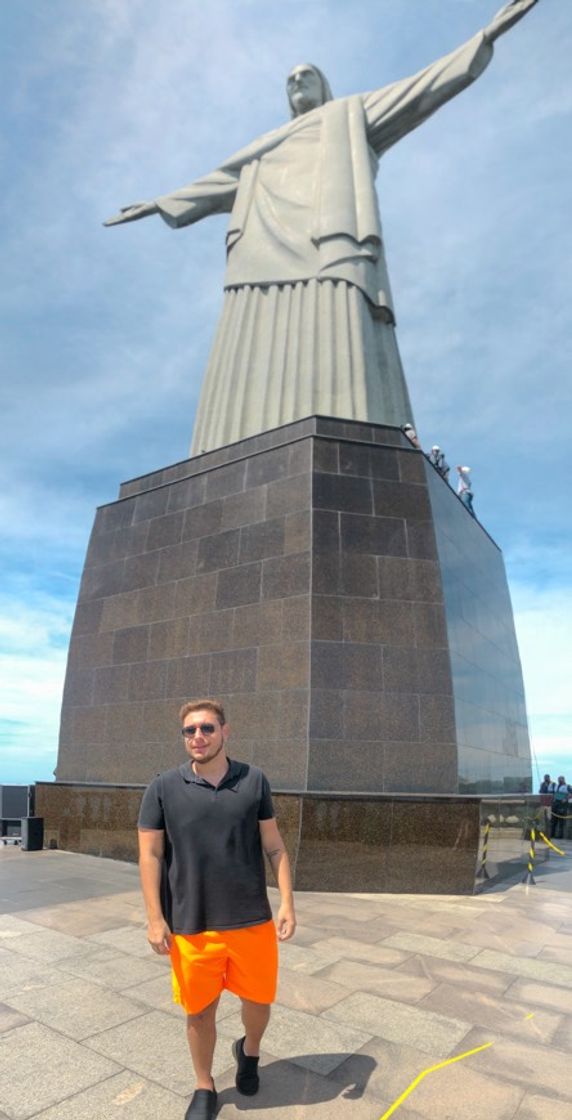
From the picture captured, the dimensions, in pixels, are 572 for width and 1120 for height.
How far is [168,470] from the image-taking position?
15.2 metres

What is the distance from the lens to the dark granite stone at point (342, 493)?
12242mm

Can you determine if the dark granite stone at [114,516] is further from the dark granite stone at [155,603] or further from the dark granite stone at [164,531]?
the dark granite stone at [155,603]

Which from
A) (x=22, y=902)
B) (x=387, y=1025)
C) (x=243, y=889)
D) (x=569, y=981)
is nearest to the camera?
(x=243, y=889)

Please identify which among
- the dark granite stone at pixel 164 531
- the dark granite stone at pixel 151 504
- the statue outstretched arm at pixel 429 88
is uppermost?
the statue outstretched arm at pixel 429 88

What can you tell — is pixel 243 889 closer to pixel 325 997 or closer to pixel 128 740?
pixel 325 997

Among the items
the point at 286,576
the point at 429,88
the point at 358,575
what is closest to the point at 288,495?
the point at 286,576

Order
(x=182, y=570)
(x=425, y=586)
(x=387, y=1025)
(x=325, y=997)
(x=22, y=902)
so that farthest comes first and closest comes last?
(x=182, y=570) < (x=425, y=586) < (x=22, y=902) < (x=325, y=997) < (x=387, y=1025)

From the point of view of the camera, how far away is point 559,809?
62.6 feet

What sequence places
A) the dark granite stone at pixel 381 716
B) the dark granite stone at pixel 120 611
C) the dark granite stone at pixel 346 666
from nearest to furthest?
the dark granite stone at pixel 381 716
the dark granite stone at pixel 346 666
the dark granite stone at pixel 120 611

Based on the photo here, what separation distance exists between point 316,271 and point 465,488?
19.8ft

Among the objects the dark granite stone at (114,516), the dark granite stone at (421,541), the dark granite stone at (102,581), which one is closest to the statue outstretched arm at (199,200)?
the dark granite stone at (114,516)

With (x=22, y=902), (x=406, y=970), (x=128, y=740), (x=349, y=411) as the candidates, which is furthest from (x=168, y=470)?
(x=406, y=970)

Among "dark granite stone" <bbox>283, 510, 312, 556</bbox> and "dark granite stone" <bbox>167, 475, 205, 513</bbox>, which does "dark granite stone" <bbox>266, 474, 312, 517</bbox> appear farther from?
"dark granite stone" <bbox>167, 475, 205, 513</bbox>

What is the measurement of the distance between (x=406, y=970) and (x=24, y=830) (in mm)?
8668
